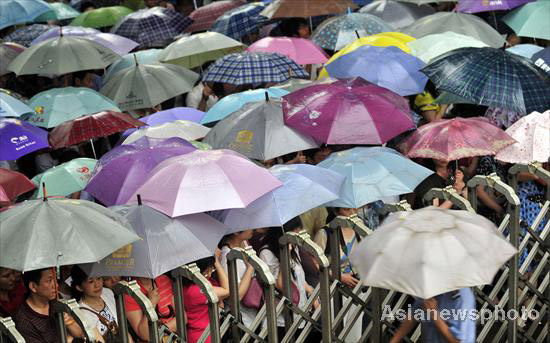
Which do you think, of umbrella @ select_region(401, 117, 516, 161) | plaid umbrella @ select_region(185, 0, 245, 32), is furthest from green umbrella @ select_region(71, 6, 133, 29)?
umbrella @ select_region(401, 117, 516, 161)

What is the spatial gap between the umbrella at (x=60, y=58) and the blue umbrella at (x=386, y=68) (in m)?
3.10

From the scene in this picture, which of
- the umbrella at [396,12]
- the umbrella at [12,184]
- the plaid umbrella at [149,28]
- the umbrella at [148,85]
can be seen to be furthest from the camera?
the plaid umbrella at [149,28]

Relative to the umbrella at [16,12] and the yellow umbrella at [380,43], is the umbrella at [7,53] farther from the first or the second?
the yellow umbrella at [380,43]

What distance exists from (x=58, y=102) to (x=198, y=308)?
14.7 feet

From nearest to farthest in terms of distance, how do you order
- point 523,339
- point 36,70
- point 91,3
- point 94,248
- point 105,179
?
1. point 94,248
2. point 523,339
3. point 105,179
4. point 36,70
5. point 91,3

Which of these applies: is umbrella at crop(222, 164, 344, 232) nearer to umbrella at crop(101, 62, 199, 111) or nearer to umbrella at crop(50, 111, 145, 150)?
umbrella at crop(50, 111, 145, 150)

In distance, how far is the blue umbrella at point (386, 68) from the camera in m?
9.09

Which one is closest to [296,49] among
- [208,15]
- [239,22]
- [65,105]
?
[239,22]

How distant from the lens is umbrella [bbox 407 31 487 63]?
9.85 meters

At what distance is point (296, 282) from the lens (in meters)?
6.38

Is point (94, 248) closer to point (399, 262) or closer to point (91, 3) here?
point (399, 262)

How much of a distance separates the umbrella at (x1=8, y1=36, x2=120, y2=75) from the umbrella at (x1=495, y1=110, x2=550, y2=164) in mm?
5298

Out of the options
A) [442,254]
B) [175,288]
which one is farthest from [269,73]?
[442,254]

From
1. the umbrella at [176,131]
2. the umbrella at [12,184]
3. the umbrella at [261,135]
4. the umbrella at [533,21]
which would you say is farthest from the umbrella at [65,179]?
the umbrella at [533,21]
